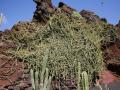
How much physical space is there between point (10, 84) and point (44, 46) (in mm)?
1913

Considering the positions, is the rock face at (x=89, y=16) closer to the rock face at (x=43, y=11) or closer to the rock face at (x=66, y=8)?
the rock face at (x=66, y=8)

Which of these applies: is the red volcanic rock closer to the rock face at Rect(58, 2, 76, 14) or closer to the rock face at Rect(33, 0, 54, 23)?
the rock face at Rect(58, 2, 76, 14)

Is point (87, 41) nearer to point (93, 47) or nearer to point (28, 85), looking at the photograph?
point (93, 47)

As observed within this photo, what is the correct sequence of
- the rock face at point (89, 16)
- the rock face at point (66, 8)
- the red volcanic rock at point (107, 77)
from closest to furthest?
1. the red volcanic rock at point (107, 77)
2. the rock face at point (66, 8)
3. the rock face at point (89, 16)

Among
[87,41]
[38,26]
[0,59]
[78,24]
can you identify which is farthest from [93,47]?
[0,59]

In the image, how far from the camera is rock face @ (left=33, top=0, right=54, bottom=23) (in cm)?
1295

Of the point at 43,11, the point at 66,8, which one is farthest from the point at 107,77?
the point at 43,11

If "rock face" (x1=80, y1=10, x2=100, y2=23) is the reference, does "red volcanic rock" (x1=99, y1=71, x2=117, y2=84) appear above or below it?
below

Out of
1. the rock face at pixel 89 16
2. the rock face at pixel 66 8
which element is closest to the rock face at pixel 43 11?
the rock face at pixel 66 8

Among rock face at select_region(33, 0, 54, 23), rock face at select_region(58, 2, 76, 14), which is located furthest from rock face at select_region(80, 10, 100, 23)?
rock face at select_region(33, 0, 54, 23)

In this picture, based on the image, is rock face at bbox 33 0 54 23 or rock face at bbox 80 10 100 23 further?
rock face at bbox 80 10 100 23

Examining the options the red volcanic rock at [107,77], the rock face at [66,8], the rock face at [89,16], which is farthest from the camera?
the rock face at [89,16]

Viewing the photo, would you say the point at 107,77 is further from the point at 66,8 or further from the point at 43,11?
the point at 43,11

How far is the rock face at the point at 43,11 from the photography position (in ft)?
42.5
